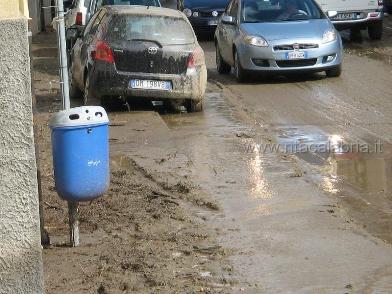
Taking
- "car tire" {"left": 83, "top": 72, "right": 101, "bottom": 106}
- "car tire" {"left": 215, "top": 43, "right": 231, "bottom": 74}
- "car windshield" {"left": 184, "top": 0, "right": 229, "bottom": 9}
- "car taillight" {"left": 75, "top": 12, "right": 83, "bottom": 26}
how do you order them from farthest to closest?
"car windshield" {"left": 184, "top": 0, "right": 229, "bottom": 9} → "car taillight" {"left": 75, "top": 12, "right": 83, "bottom": 26} → "car tire" {"left": 215, "top": 43, "right": 231, "bottom": 74} → "car tire" {"left": 83, "top": 72, "right": 101, "bottom": 106}

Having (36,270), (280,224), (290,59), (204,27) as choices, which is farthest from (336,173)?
(204,27)

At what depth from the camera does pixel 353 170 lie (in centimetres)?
1029

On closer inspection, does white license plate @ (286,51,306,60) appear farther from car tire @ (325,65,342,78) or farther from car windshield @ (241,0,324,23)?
car windshield @ (241,0,324,23)

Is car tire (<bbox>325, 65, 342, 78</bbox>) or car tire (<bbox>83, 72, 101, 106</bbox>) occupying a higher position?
car tire (<bbox>83, 72, 101, 106</bbox>)

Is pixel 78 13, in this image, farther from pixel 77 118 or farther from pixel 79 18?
pixel 77 118

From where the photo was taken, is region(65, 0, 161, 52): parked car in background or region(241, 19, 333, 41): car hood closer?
region(241, 19, 333, 41): car hood

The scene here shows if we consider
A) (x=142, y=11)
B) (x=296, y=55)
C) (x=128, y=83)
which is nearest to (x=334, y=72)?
(x=296, y=55)

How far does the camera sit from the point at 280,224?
8.08m

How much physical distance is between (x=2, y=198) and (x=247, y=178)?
447 centimetres

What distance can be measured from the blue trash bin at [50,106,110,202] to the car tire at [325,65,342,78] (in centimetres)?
1083

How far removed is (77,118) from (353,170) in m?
4.20

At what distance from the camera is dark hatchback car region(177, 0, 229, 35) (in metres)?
27.5

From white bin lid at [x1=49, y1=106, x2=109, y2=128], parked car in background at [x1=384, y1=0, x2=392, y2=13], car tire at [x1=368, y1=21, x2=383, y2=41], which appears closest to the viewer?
white bin lid at [x1=49, y1=106, x2=109, y2=128]

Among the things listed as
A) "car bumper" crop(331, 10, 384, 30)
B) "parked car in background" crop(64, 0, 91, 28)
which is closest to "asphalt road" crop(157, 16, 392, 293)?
"parked car in background" crop(64, 0, 91, 28)
